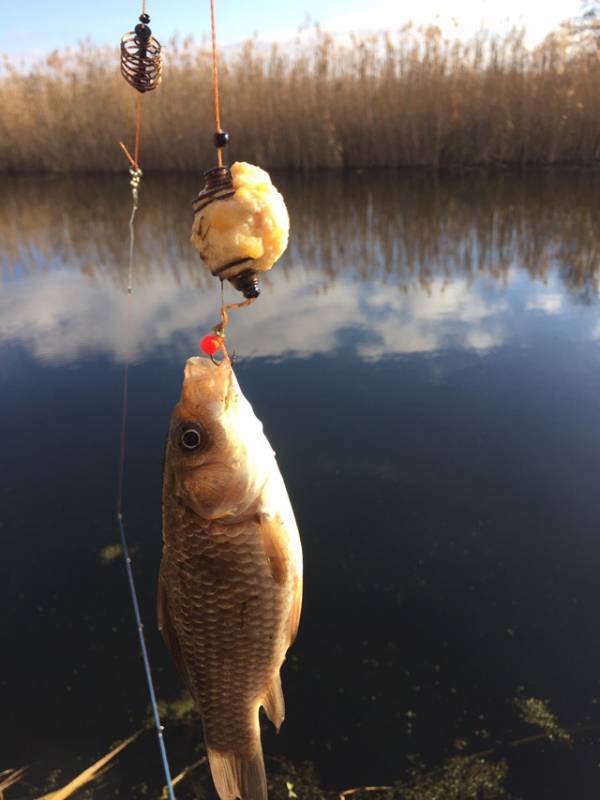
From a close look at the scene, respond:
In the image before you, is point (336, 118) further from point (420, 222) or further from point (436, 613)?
point (436, 613)

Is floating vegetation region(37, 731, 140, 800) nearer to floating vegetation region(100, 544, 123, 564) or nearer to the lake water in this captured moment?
the lake water

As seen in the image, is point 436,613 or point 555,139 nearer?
point 436,613

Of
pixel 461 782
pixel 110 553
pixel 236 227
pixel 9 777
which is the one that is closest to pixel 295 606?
pixel 236 227

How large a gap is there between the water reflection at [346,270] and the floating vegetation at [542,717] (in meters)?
3.81

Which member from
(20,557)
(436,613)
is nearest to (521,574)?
(436,613)

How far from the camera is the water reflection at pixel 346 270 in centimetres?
670

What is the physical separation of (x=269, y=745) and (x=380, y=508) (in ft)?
5.45

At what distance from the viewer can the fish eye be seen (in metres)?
1.45

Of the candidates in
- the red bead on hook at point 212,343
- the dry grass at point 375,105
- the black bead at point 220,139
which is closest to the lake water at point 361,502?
the red bead on hook at point 212,343

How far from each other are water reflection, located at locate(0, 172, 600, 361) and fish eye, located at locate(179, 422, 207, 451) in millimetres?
4815

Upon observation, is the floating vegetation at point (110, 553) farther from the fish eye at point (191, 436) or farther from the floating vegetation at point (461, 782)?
the fish eye at point (191, 436)

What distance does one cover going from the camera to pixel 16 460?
466cm

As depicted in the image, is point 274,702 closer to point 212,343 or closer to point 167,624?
point 167,624

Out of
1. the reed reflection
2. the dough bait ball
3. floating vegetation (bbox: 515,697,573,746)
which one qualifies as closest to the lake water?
floating vegetation (bbox: 515,697,573,746)
